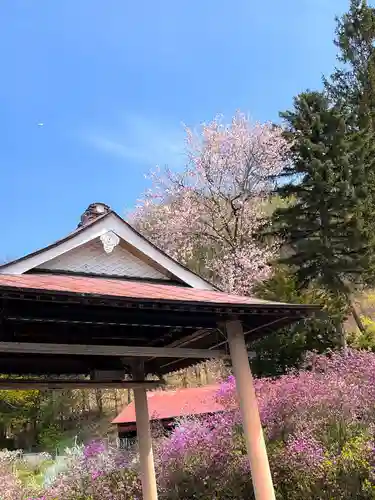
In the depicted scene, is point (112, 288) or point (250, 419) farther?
point (250, 419)

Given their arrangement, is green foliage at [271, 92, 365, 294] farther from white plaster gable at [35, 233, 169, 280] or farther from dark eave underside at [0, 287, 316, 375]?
white plaster gable at [35, 233, 169, 280]

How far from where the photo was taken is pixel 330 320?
1548cm

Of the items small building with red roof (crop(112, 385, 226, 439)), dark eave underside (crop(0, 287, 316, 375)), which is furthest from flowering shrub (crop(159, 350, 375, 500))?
small building with red roof (crop(112, 385, 226, 439))

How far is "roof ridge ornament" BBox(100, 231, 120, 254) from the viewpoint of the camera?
5663 mm

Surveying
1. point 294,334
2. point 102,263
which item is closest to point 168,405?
point 294,334

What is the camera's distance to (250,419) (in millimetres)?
4906

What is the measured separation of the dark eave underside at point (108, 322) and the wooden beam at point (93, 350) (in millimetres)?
239

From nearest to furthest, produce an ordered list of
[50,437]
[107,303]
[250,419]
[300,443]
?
[107,303]
[250,419]
[300,443]
[50,437]

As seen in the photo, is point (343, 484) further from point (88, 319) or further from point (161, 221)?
point (161, 221)

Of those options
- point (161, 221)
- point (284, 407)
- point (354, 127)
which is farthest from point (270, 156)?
point (284, 407)

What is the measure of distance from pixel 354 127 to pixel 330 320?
33.3 feet

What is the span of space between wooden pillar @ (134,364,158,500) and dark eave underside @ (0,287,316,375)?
57cm

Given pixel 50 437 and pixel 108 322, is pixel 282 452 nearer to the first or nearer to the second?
pixel 108 322

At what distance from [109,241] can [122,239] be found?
0.19 m
